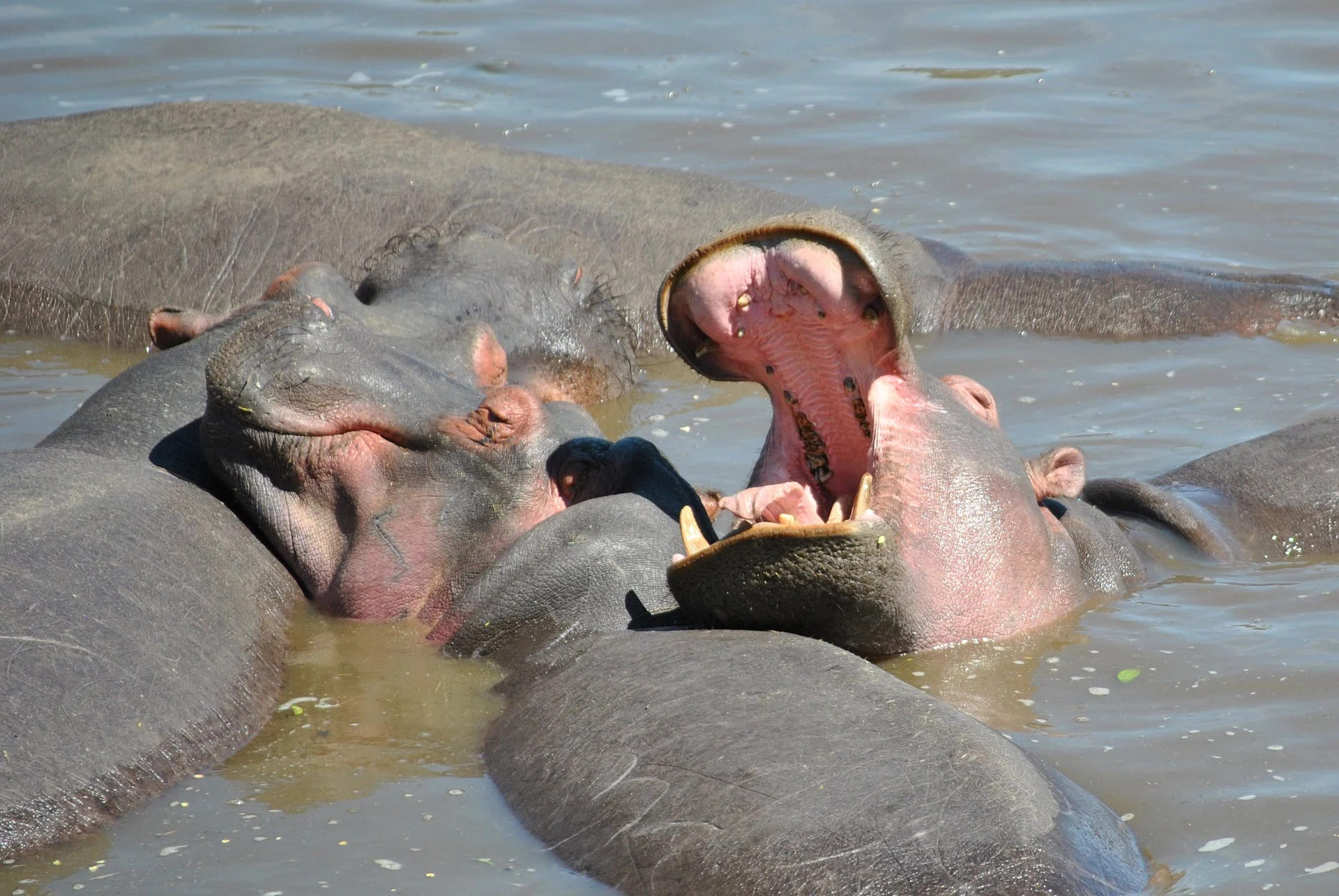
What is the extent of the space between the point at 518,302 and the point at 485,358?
111cm

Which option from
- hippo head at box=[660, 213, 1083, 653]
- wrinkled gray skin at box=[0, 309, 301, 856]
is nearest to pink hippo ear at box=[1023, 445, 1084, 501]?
hippo head at box=[660, 213, 1083, 653]

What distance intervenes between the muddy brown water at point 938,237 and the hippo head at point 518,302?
26 centimetres

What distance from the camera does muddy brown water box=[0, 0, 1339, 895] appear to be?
3828 mm

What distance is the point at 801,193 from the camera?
10188 millimetres

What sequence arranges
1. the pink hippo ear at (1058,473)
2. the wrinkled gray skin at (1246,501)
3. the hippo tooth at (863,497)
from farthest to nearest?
the wrinkled gray skin at (1246,501), the pink hippo ear at (1058,473), the hippo tooth at (863,497)

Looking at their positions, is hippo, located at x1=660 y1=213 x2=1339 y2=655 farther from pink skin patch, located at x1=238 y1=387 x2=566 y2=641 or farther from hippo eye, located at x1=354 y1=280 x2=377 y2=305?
hippo eye, located at x1=354 y1=280 x2=377 y2=305

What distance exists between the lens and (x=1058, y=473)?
5000 mm

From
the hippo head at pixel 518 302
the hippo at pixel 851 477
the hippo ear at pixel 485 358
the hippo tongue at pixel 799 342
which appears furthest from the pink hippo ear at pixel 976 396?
the hippo head at pixel 518 302

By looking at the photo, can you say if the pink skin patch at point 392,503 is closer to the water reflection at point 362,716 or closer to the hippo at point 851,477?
the water reflection at point 362,716

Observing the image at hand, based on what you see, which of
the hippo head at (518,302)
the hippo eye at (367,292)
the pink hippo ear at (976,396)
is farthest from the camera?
the hippo eye at (367,292)

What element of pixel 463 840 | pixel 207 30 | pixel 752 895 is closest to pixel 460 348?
pixel 463 840

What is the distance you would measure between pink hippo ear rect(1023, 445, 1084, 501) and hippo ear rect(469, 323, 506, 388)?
164 centimetres

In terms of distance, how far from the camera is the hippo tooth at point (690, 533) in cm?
429

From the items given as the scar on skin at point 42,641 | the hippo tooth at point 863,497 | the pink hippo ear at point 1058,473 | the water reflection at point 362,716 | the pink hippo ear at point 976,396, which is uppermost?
the pink hippo ear at point 976,396
